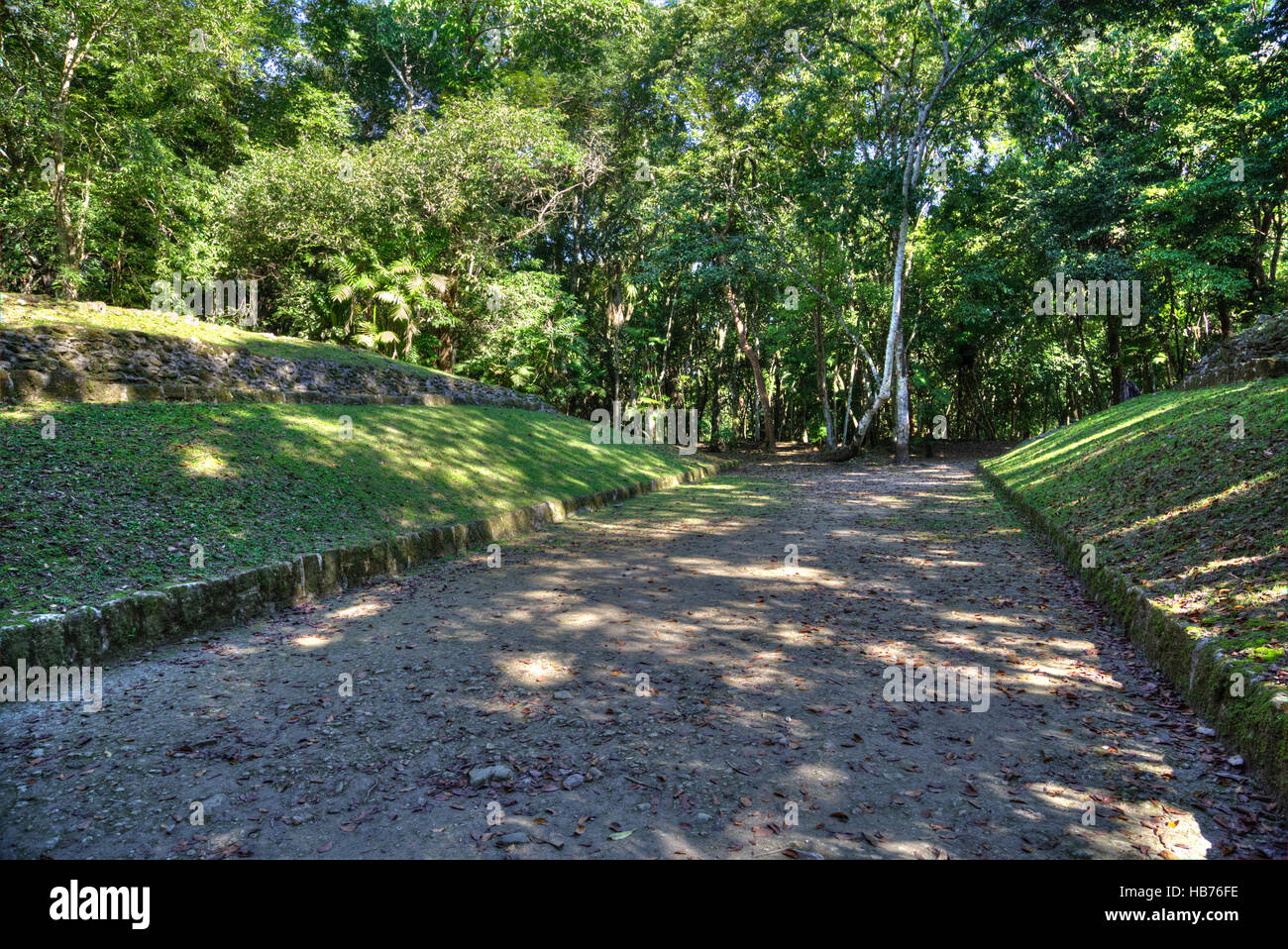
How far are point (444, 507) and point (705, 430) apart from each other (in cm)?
3923

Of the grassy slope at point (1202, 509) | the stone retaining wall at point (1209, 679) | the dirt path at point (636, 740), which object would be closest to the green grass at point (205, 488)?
the dirt path at point (636, 740)

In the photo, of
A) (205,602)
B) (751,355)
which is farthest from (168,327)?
(751,355)

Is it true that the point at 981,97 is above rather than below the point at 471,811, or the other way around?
above

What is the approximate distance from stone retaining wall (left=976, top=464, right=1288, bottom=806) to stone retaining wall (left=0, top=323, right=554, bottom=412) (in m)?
10.6

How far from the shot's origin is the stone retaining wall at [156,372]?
7633 millimetres

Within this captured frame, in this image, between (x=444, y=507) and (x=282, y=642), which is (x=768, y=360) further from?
(x=282, y=642)

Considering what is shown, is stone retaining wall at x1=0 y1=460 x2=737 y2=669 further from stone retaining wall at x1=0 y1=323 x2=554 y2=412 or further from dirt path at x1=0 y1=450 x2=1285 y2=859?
stone retaining wall at x1=0 y1=323 x2=554 y2=412

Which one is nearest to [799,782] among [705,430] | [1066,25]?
[1066,25]

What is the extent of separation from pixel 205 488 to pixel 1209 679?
8.11 metres

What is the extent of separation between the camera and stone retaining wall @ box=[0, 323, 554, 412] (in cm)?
763

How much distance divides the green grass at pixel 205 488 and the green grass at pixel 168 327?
1847 mm

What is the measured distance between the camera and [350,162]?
1641 cm

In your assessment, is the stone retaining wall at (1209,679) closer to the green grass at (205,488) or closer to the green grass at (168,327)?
the green grass at (205,488)

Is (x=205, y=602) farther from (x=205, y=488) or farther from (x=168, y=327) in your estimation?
(x=168, y=327)
